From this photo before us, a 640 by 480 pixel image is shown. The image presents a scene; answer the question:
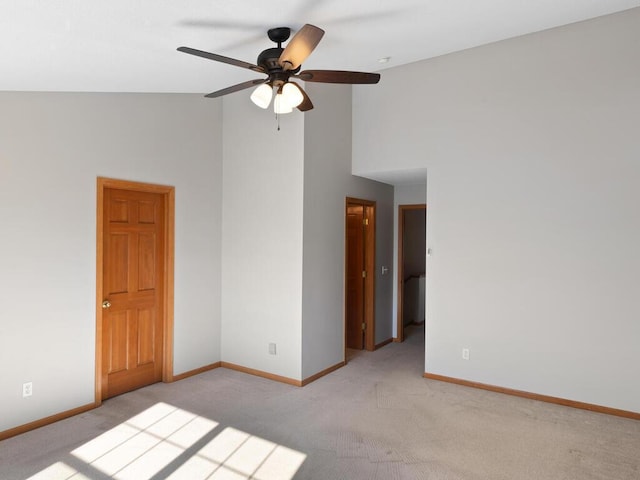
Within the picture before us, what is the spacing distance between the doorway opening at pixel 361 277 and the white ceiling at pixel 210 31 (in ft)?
8.62

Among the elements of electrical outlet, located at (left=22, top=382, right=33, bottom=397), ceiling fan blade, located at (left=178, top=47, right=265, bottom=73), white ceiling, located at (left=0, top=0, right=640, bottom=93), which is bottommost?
electrical outlet, located at (left=22, top=382, right=33, bottom=397)

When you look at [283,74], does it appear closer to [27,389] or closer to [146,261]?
[146,261]

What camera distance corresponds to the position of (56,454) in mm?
2811

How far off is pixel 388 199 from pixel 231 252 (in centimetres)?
244

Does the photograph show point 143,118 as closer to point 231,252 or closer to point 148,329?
point 231,252

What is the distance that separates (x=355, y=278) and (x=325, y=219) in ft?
4.40

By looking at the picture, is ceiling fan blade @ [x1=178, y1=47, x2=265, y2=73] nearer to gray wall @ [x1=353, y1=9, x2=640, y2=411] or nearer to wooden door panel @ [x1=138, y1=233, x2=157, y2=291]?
wooden door panel @ [x1=138, y1=233, x2=157, y2=291]

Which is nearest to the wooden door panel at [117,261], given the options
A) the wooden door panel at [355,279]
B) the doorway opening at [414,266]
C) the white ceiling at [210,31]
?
the white ceiling at [210,31]

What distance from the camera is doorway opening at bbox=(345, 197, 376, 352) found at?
5453 millimetres

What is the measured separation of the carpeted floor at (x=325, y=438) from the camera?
2658mm

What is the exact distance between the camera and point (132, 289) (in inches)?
158

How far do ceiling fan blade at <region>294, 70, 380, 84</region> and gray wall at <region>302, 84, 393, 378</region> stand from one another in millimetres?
1754

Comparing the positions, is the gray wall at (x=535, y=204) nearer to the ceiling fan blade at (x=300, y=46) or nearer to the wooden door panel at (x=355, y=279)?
the wooden door panel at (x=355, y=279)

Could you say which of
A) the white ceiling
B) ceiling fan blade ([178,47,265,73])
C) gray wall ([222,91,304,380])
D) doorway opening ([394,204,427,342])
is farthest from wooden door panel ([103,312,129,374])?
doorway opening ([394,204,427,342])
